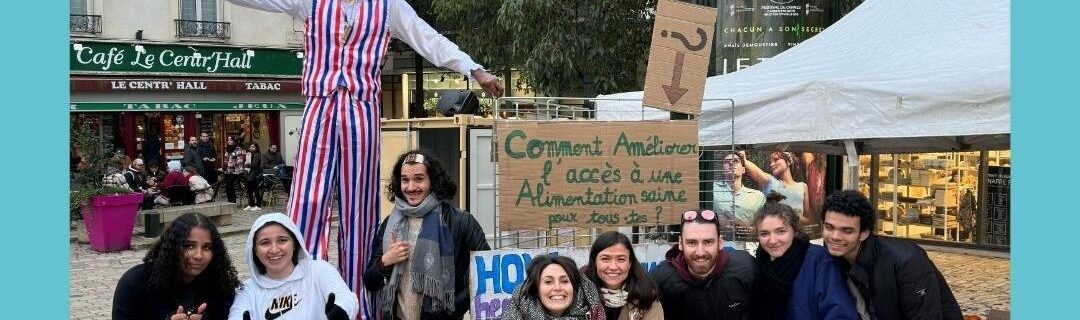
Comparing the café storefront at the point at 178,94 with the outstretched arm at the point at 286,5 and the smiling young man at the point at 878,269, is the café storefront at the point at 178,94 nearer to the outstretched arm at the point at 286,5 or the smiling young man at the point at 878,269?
the outstretched arm at the point at 286,5

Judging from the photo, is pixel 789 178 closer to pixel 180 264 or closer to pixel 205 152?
pixel 180 264

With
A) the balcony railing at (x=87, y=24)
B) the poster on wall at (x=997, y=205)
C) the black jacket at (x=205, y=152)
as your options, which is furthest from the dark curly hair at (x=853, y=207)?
the balcony railing at (x=87, y=24)

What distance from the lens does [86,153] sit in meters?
10.6

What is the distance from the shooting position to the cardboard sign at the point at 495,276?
145 inches

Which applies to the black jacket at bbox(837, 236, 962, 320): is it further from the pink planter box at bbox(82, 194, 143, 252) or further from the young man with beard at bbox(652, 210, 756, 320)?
the pink planter box at bbox(82, 194, 143, 252)

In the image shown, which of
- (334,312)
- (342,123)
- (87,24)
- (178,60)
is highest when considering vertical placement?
(87,24)

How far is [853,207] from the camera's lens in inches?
122

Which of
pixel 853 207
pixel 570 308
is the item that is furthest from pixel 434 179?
pixel 853 207

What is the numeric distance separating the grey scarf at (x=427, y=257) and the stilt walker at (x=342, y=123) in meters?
0.28

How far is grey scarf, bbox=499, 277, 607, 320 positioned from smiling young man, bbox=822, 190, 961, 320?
77 centimetres

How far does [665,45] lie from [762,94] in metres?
1.18

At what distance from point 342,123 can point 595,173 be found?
0.99m

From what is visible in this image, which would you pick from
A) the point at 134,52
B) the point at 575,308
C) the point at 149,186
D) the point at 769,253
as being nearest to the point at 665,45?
the point at 769,253

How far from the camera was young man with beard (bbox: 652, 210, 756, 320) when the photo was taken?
127 inches
